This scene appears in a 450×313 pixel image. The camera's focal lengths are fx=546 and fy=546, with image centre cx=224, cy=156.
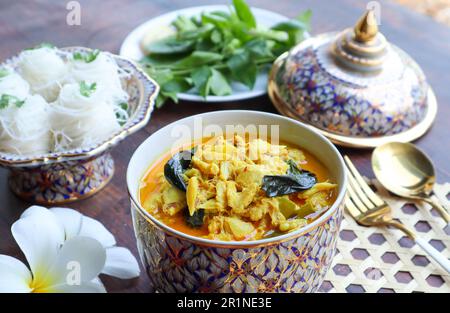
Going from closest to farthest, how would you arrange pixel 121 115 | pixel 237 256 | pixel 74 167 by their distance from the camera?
pixel 237 256 < pixel 74 167 < pixel 121 115

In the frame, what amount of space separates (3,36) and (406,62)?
43.3 inches

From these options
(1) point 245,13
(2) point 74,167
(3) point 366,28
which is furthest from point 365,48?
(2) point 74,167

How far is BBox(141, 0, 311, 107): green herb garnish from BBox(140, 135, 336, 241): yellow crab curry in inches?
18.9

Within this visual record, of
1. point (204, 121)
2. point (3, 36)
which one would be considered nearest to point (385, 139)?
point (204, 121)

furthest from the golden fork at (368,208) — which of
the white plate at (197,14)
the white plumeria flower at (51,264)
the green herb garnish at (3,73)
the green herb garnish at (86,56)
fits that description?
the green herb garnish at (3,73)

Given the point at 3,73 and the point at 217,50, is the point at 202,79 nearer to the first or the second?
the point at 217,50

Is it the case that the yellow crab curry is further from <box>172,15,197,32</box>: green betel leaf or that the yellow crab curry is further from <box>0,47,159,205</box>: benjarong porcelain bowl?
<box>172,15,197,32</box>: green betel leaf

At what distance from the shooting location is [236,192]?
2.51 ft

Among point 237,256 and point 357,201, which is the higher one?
point 237,256

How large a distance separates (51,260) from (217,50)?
0.77m

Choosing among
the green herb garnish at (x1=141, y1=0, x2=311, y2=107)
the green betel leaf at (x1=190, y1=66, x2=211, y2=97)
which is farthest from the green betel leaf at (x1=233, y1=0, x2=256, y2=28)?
the green betel leaf at (x1=190, y1=66, x2=211, y2=97)

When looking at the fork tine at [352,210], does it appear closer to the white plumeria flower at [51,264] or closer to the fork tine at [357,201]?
the fork tine at [357,201]

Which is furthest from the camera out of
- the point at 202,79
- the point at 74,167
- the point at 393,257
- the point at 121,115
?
the point at 202,79

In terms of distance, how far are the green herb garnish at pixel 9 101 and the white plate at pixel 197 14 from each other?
38 centimetres
